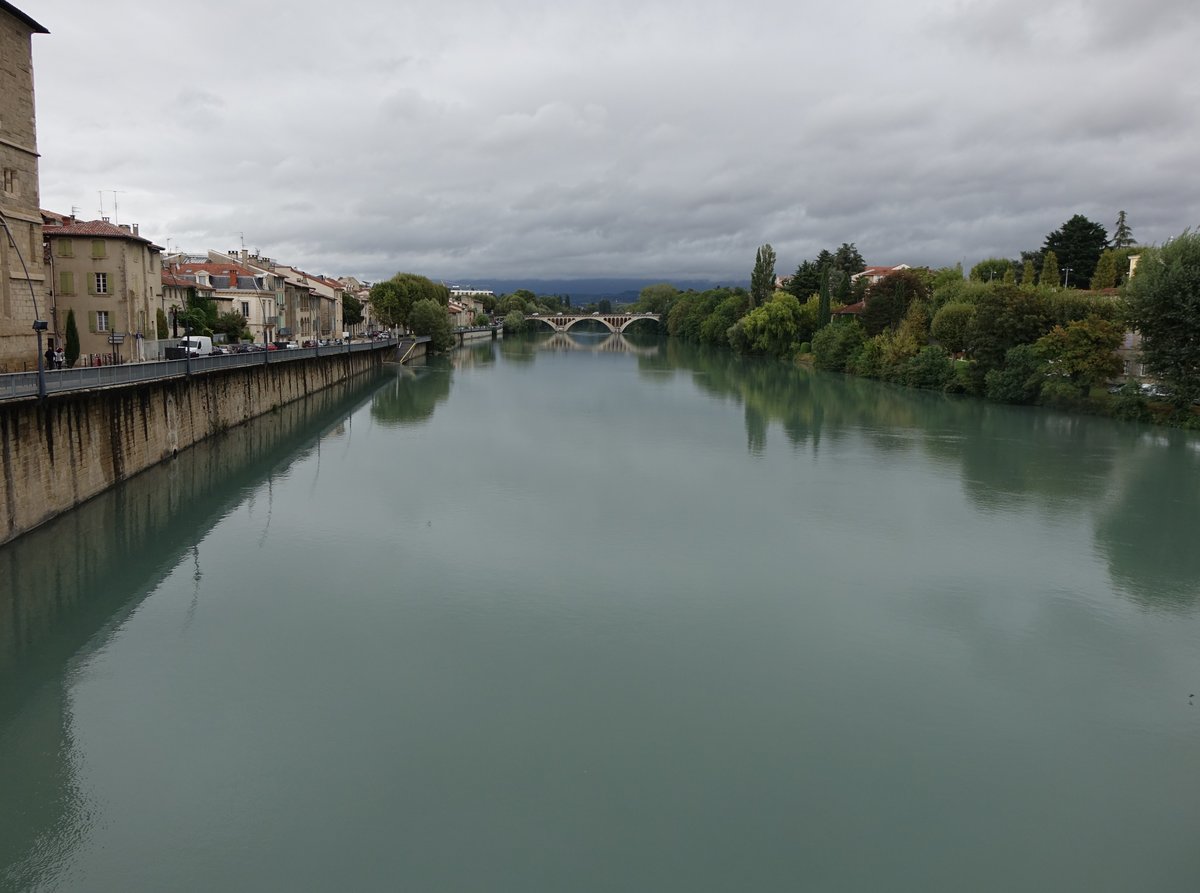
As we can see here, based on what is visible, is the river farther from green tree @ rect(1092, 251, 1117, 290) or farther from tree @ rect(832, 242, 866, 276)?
tree @ rect(832, 242, 866, 276)

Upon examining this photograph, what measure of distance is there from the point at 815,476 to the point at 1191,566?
9018 millimetres

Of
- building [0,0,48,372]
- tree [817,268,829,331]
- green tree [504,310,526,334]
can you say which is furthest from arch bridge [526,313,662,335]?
building [0,0,48,372]

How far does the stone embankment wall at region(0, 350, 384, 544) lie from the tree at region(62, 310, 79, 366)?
406cm

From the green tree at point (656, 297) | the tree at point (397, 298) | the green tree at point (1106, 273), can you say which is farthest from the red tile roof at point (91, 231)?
the green tree at point (656, 297)

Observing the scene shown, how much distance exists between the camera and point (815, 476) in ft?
76.4

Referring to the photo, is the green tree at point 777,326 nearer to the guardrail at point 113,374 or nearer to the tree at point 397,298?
the tree at point 397,298

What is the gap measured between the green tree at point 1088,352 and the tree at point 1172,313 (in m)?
2.77

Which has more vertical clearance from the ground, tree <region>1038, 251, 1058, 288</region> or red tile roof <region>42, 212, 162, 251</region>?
tree <region>1038, 251, 1058, 288</region>

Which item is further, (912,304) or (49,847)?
(912,304)

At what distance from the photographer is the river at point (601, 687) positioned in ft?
23.6

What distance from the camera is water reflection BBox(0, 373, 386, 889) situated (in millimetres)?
7406

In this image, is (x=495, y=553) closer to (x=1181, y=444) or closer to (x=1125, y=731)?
(x=1125, y=731)

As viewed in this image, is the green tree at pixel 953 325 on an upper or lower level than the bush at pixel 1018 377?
upper

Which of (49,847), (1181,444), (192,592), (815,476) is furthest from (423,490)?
(1181,444)
